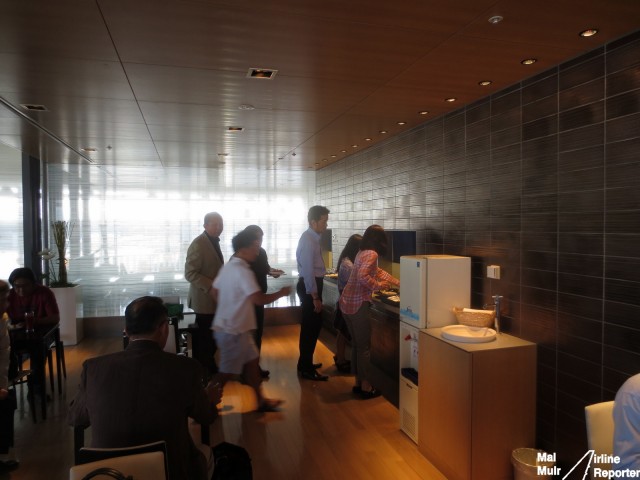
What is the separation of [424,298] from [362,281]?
733 millimetres

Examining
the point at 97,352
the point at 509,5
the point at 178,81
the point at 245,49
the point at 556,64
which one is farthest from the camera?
A: the point at 97,352

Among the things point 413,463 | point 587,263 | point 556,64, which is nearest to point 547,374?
point 587,263

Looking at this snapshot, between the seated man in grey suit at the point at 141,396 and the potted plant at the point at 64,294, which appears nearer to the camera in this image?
the seated man in grey suit at the point at 141,396

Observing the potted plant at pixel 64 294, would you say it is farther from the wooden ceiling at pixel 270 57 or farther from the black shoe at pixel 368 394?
the black shoe at pixel 368 394

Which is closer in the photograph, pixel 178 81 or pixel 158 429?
pixel 158 429

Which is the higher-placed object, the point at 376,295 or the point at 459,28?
the point at 459,28

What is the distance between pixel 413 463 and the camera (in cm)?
292

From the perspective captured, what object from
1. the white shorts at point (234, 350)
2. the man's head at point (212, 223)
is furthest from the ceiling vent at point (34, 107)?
the white shorts at point (234, 350)

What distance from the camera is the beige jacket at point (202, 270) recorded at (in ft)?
12.7

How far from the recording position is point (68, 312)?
591 centimetres

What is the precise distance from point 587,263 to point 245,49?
7.27 ft

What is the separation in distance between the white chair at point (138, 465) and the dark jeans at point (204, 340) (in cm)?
257

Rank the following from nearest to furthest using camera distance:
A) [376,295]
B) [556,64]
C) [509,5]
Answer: [509,5] < [556,64] < [376,295]

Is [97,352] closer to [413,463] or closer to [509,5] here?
[413,463]
